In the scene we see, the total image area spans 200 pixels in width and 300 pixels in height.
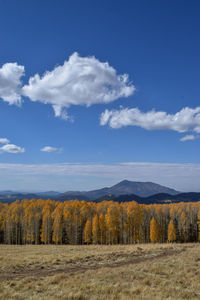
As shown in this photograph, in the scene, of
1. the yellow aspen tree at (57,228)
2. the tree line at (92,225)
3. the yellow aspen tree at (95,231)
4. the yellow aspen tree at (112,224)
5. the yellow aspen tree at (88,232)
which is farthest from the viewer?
the yellow aspen tree at (57,228)

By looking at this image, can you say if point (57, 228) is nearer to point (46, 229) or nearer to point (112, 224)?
point (46, 229)

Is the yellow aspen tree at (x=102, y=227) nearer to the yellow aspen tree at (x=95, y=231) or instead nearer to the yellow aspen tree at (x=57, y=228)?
the yellow aspen tree at (x=95, y=231)

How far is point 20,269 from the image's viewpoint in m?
21.1

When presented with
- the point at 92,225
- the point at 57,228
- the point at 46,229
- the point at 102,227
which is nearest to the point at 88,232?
the point at 92,225

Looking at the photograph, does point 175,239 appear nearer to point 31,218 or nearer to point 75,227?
point 75,227

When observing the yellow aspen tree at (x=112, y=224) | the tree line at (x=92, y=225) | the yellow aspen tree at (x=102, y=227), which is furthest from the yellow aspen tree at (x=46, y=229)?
the yellow aspen tree at (x=112, y=224)

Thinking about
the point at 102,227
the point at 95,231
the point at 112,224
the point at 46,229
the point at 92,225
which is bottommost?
the point at 46,229

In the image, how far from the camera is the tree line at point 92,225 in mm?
66938

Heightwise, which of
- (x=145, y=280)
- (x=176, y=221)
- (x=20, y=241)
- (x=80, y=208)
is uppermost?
(x=145, y=280)

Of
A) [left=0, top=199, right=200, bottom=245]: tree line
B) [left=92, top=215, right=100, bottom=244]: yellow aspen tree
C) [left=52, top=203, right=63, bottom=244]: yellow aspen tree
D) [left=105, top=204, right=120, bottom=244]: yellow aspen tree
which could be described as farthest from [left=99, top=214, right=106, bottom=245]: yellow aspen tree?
[left=52, top=203, right=63, bottom=244]: yellow aspen tree

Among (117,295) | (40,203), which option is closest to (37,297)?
(117,295)

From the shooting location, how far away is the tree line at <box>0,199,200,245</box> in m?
66.9

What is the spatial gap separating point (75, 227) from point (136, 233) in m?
17.5

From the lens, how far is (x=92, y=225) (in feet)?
227
